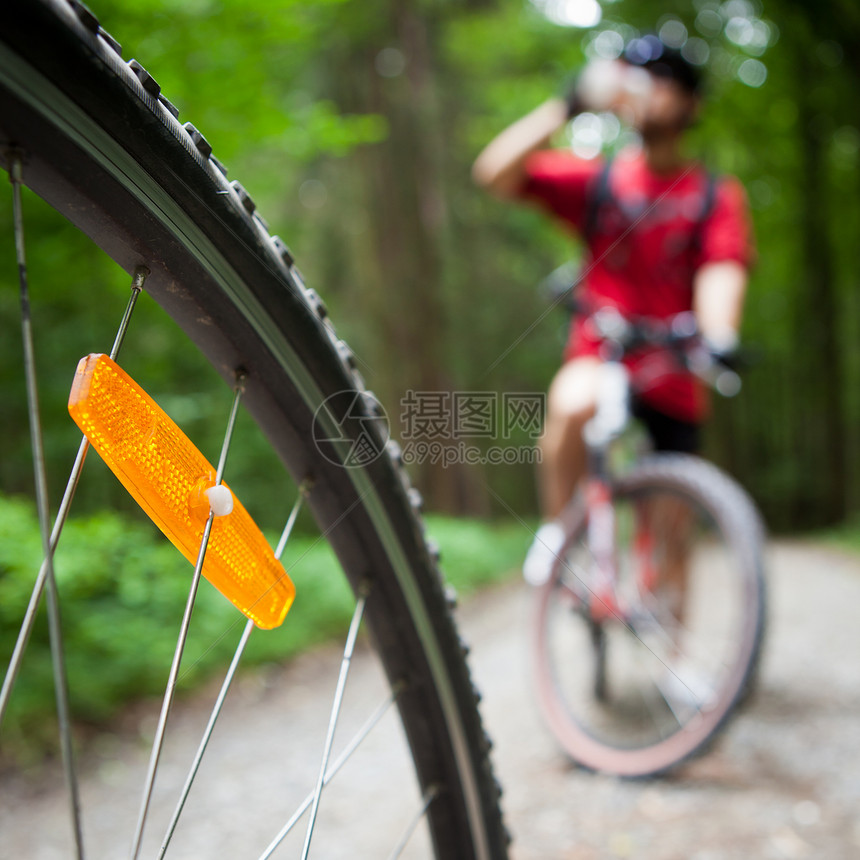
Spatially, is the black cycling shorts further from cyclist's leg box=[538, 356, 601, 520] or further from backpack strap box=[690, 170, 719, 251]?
backpack strap box=[690, 170, 719, 251]

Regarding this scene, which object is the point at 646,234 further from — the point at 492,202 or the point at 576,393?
the point at 492,202

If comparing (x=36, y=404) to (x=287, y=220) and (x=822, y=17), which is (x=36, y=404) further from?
(x=822, y=17)

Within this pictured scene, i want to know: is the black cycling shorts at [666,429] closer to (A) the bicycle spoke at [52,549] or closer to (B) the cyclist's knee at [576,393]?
(B) the cyclist's knee at [576,393]

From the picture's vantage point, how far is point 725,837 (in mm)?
1228

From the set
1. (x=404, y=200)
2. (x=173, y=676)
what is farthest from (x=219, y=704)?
(x=404, y=200)

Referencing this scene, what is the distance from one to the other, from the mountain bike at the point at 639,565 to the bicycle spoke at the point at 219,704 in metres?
1.17

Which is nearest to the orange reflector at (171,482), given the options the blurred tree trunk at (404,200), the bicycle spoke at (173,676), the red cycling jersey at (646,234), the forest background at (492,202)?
the bicycle spoke at (173,676)

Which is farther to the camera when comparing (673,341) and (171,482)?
(673,341)

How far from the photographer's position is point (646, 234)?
6.20 feet

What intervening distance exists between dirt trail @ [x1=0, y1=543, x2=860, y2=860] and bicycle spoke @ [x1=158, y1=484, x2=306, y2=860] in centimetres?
101

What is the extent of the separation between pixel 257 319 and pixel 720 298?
4.96ft

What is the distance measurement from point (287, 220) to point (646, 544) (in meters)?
6.37

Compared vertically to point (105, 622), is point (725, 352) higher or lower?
higher

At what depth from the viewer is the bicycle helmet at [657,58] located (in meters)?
1.75
